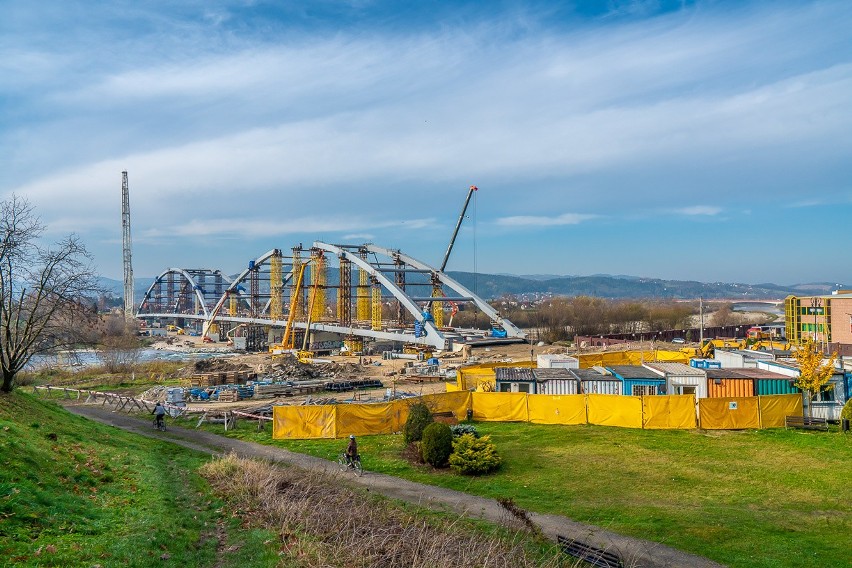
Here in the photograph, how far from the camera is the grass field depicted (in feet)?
41.6

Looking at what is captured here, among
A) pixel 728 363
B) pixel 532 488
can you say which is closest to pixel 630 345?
pixel 728 363

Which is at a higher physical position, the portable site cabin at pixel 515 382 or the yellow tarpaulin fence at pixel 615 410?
the portable site cabin at pixel 515 382

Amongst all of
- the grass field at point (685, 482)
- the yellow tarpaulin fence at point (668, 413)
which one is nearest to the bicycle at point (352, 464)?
the grass field at point (685, 482)

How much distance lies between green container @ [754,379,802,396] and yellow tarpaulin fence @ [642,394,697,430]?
4195 millimetres

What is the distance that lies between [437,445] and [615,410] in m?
9.15

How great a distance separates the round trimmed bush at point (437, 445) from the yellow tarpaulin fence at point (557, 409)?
24.9ft

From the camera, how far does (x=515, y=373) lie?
30.0 metres

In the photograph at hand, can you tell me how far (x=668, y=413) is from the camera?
24172 millimetres

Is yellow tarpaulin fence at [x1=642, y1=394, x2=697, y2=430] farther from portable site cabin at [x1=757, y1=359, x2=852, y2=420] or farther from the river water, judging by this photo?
the river water

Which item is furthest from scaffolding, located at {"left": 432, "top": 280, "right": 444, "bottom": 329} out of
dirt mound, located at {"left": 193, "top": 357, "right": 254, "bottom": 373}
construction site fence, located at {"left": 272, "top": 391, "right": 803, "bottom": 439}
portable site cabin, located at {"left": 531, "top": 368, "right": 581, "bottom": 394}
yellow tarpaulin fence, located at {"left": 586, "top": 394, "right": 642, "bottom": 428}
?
construction site fence, located at {"left": 272, "top": 391, "right": 803, "bottom": 439}

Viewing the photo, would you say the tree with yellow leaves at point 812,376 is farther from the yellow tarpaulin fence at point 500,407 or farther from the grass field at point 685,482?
the yellow tarpaulin fence at point 500,407

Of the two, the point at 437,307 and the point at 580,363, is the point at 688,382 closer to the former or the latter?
the point at 580,363

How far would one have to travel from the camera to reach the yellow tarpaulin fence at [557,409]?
82.8 ft

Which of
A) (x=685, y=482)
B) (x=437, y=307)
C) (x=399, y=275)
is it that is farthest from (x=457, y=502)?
(x=399, y=275)
